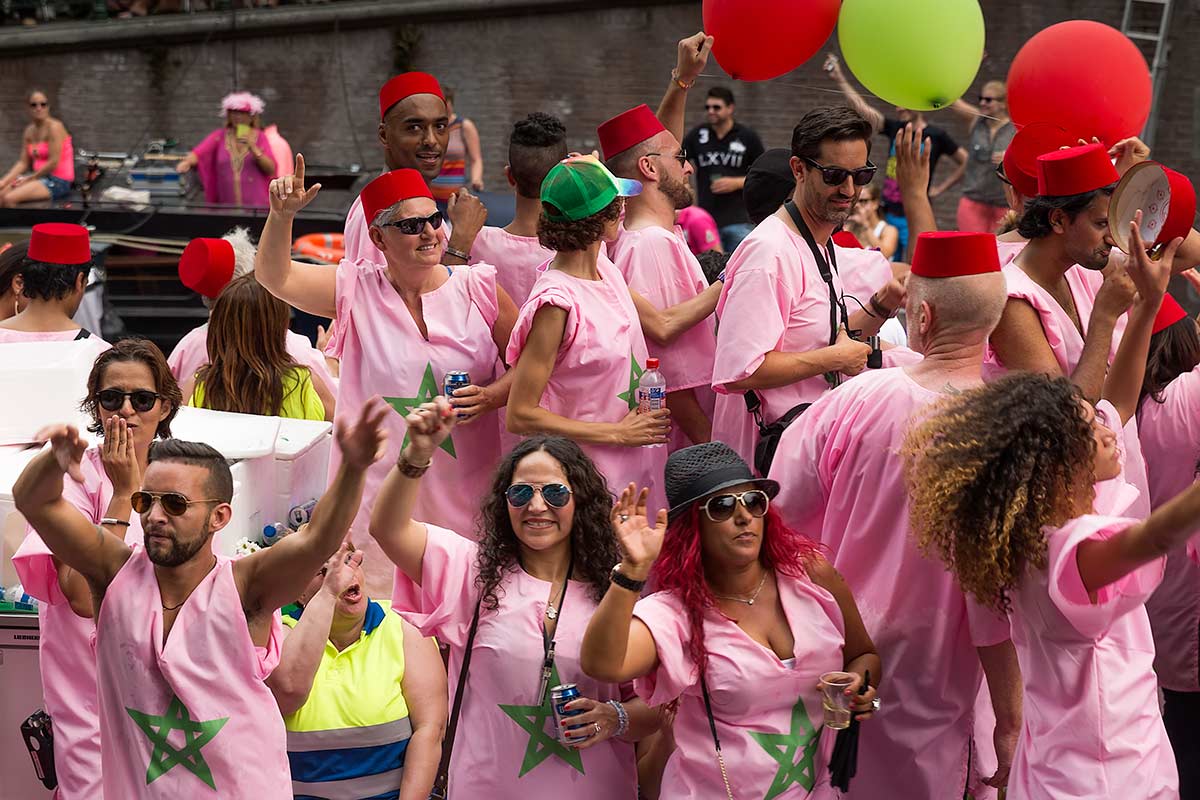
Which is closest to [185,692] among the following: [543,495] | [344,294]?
[543,495]

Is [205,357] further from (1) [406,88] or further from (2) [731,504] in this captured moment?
(2) [731,504]

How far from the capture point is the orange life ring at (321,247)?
1057 cm

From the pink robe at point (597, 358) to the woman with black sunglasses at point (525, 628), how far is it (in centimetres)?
68

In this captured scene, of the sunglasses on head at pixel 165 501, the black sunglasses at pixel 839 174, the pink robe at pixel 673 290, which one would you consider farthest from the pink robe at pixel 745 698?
the pink robe at pixel 673 290

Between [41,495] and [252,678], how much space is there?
63 centimetres

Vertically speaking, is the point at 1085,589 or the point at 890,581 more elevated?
the point at 1085,589

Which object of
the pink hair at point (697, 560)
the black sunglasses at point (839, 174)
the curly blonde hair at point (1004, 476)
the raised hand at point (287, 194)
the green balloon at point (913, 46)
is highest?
the green balloon at point (913, 46)

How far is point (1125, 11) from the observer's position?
14516mm

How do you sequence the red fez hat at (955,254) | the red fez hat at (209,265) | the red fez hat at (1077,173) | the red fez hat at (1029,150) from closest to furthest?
the red fez hat at (955,254) < the red fez hat at (1077,173) < the red fez hat at (1029,150) < the red fez hat at (209,265)

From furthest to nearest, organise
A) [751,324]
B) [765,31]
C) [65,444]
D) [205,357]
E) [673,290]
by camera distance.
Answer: [205,357] < [765,31] < [673,290] < [751,324] < [65,444]

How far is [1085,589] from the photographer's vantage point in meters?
3.35

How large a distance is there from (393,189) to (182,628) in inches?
71.1

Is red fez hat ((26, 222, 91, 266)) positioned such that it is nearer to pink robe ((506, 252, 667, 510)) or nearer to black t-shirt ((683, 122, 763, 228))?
pink robe ((506, 252, 667, 510))

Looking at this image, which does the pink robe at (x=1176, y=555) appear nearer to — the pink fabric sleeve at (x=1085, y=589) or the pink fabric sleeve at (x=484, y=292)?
the pink fabric sleeve at (x=1085, y=589)
